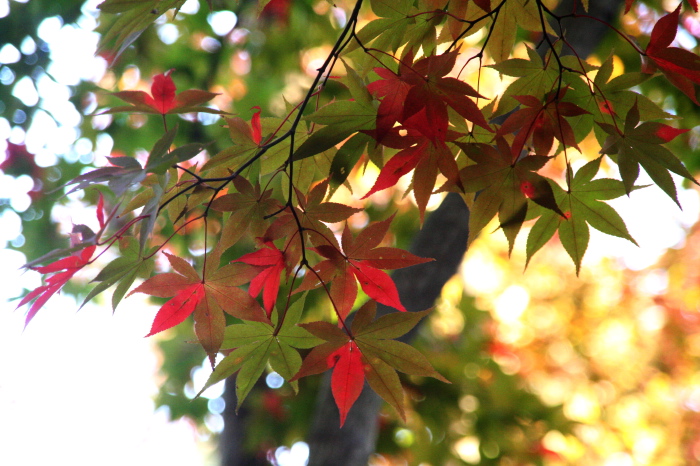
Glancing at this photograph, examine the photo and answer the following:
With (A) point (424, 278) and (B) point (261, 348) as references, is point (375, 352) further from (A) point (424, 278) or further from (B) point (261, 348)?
(A) point (424, 278)

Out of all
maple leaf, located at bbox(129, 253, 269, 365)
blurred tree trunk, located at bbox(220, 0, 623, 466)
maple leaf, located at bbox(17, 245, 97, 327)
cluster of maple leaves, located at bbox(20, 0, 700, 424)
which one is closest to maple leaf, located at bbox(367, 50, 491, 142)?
cluster of maple leaves, located at bbox(20, 0, 700, 424)

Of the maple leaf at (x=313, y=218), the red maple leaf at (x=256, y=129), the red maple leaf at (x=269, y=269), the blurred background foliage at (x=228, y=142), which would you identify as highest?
the red maple leaf at (x=256, y=129)

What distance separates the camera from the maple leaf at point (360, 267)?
50 cm

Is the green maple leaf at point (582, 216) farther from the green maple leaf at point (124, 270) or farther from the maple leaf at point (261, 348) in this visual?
the green maple leaf at point (124, 270)

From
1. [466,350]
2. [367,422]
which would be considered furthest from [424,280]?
[466,350]

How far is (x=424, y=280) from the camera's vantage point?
1.24 m

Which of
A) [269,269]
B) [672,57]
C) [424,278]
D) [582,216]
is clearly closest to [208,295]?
[269,269]

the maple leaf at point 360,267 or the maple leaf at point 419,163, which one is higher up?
the maple leaf at point 419,163

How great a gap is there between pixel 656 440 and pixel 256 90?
433 cm

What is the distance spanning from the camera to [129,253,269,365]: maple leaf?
503 millimetres

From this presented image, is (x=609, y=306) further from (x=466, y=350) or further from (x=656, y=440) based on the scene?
(x=466, y=350)

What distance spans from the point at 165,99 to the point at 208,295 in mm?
206

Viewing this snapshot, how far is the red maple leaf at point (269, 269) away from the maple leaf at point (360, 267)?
1.2 inches

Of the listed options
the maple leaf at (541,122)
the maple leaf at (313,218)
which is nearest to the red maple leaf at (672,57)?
the maple leaf at (541,122)
